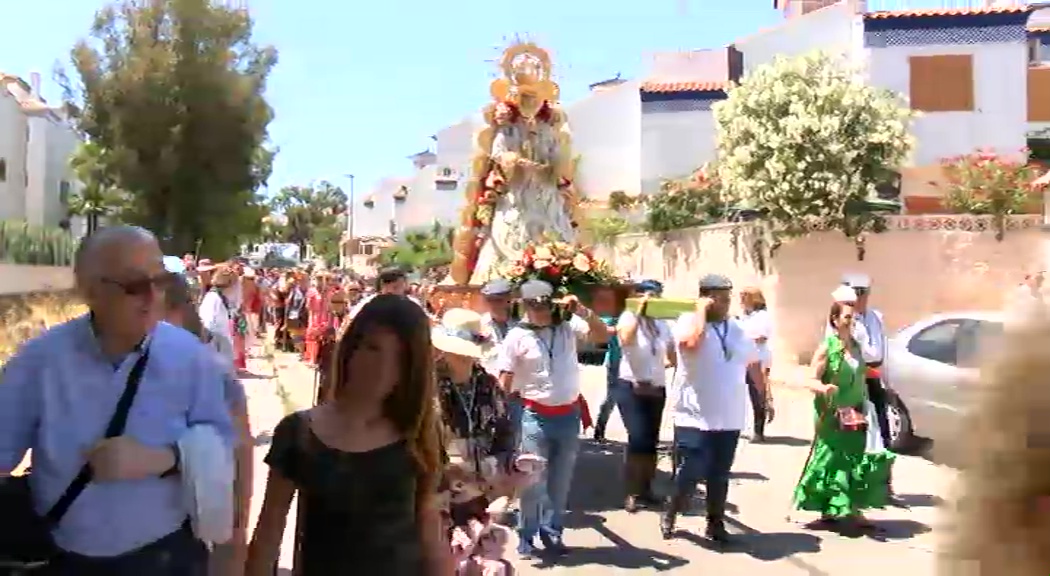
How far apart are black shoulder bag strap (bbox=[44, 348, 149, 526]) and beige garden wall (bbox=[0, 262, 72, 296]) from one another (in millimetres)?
18273

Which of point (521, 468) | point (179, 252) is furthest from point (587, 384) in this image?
point (179, 252)

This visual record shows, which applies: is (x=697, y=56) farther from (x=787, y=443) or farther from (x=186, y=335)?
(x=186, y=335)

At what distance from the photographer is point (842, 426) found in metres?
7.14

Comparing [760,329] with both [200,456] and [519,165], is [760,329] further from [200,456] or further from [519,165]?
[200,456]

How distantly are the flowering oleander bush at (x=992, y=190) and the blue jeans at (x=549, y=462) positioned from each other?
12980 mm

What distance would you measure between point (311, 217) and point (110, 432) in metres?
87.0

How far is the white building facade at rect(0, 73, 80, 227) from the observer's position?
129ft

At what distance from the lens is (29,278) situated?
22.8 m

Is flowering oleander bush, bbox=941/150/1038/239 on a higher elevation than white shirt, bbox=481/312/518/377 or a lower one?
higher

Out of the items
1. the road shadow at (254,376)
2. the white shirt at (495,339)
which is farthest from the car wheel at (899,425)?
the road shadow at (254,376)

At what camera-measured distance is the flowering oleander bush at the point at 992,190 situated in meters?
17.2

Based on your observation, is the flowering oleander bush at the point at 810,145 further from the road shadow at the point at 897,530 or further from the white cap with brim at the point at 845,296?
the road shadow at the point at 897,530

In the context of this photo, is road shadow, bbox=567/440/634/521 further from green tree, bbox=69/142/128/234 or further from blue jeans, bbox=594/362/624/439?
green tree, bbox=69/142/128/234

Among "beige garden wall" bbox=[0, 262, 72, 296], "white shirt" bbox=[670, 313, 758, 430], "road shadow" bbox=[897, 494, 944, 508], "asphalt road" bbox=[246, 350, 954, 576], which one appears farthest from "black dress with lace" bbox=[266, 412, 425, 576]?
"beige garden wall" bbox=[0, 262, 72, 296]
